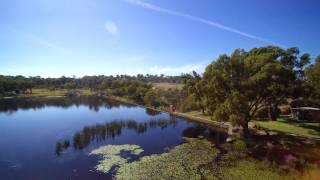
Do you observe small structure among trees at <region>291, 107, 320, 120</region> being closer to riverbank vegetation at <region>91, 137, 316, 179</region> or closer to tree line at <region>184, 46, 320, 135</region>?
tree line at <region>184, 46, 320, 135</region>

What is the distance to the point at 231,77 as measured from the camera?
35344 mm

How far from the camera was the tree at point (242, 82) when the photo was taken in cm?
3241

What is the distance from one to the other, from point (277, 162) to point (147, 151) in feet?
46.7

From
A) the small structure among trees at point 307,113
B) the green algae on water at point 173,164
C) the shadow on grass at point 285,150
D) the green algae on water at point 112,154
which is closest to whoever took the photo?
the green algae on water at point 173,164

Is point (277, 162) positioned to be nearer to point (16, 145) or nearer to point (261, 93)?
point (261, 93)

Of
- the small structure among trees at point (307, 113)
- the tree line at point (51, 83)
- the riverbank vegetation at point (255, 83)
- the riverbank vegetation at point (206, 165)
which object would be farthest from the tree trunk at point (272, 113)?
the tree line at point (51, 83)

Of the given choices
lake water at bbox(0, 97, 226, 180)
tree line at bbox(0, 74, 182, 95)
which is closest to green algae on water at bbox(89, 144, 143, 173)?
lake water at bbox(0, 97, 226, 180)

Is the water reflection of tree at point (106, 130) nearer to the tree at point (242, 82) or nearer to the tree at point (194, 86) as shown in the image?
the tree at point (194, 86)

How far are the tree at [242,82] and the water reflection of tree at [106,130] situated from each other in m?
14.2

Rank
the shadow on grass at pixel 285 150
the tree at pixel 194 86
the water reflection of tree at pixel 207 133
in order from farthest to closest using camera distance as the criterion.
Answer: the tree at pixel 194 86 → the water reflection of tree at pixel 207 133 → the shadow on grass at pixel 285 150

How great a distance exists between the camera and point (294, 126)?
37.3 metres

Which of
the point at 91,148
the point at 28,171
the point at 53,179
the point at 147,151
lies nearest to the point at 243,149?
the point at 147,151

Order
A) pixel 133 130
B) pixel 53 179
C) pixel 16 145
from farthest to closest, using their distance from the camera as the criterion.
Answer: pixel 133 130 < pixel 16 145 < pixel 53 179

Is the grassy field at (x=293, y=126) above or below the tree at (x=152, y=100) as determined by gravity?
below
